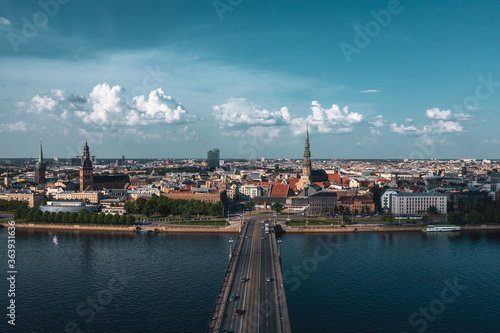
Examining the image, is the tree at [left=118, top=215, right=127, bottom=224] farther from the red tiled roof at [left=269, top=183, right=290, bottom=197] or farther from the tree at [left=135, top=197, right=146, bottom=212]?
the red tiled roof at [left=269, top=183, right=290, bottom=197]

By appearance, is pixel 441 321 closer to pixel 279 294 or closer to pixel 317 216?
pixel 279 294

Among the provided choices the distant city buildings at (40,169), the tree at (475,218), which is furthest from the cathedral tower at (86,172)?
the tree at (475,218)

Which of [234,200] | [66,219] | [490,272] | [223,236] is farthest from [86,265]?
[234,200]

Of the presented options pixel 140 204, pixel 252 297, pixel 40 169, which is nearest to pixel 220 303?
pixel 252 297

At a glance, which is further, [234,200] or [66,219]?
[234,200]

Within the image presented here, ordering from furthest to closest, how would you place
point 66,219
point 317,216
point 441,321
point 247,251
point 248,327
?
point 317,216 < point 66,219 < point 247,251 < point 441,321 < point 248,327

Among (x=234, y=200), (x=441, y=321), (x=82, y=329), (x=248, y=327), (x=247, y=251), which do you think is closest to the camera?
(x=248, y=327)

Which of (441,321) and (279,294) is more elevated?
(279,294)
